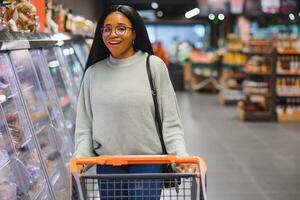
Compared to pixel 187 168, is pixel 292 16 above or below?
below

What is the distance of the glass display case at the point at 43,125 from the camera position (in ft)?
15.2

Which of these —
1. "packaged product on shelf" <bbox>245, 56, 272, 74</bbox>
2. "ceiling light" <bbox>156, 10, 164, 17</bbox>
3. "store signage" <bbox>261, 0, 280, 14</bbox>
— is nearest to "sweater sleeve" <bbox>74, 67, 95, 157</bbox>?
"packaged product on shelf" <bbox>245, 56, 272, 74</bbox>

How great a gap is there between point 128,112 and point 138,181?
0.51 meters

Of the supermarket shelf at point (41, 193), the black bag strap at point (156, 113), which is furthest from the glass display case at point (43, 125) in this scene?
the black bag strap at point (156, 113)

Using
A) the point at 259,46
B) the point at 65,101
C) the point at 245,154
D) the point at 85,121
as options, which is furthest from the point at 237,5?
the point at 85,121

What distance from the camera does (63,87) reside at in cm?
638

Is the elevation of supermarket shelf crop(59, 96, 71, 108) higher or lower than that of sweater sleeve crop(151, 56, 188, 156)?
lower

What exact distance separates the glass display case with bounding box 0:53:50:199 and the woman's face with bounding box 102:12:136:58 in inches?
31.4

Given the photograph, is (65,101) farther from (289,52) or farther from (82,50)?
(289,52)

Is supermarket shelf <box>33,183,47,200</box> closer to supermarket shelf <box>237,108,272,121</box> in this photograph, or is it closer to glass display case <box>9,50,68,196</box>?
glass display case <box>9,50,68,196</box>

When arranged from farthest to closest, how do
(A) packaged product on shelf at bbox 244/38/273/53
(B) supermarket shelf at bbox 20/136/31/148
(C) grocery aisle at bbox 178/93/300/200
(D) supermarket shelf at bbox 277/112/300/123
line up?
(A) packaged product on shelf at bbox 244/38/273/53 → (D) supermarket shelf at bbox 277/112/300/123 → (C) grocery aisle at bbox 178/93/300/200 → (B) supermarket shelf at bbox 20/136/31/148

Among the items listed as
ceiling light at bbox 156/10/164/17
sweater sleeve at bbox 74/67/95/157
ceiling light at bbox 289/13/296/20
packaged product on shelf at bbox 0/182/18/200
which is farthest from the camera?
ceiling light at bbox 156/10/164/17

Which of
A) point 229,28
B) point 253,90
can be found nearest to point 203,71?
point 229,28

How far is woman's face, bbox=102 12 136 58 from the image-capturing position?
3.24 meters
